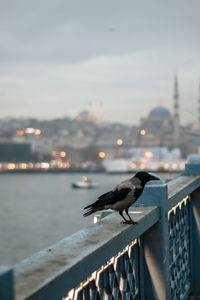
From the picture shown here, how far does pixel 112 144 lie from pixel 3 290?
16401 centimetres

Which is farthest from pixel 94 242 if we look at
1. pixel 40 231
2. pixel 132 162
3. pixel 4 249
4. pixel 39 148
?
pixel 39 148

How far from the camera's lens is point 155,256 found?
115 inches

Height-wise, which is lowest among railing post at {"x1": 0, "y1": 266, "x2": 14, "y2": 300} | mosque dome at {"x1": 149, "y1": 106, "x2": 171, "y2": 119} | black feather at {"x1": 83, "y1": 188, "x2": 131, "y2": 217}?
railing post at {"x1": 0, "y1": 266, "x2": 14, "y2": 300}

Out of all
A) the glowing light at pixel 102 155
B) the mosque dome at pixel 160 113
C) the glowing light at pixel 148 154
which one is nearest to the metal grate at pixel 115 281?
the glowing light at pixel 148 154

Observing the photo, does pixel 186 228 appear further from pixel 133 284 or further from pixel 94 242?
pixel 94 242

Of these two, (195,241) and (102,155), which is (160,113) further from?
(195,241)

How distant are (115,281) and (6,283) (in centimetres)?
113

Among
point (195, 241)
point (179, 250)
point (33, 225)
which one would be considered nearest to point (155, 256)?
point (179, 250)

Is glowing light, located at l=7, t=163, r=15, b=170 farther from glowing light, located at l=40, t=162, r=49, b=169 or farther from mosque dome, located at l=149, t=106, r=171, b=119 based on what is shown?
mosque dome, located at l=149, t=106, r=171, b=119

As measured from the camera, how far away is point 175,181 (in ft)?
13.5

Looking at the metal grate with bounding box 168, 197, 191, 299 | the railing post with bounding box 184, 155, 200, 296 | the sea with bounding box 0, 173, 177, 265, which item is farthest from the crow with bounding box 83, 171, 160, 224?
the sea with bounding box 0, 173, 177, 265

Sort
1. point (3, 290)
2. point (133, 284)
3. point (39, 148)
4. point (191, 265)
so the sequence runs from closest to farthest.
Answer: point (3, 290), point (133, 284), point (191, 265), point (39, 148)

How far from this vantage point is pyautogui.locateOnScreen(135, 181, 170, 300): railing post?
2.89 metres

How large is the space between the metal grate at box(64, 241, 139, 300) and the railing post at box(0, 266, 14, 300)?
0.54 meters
